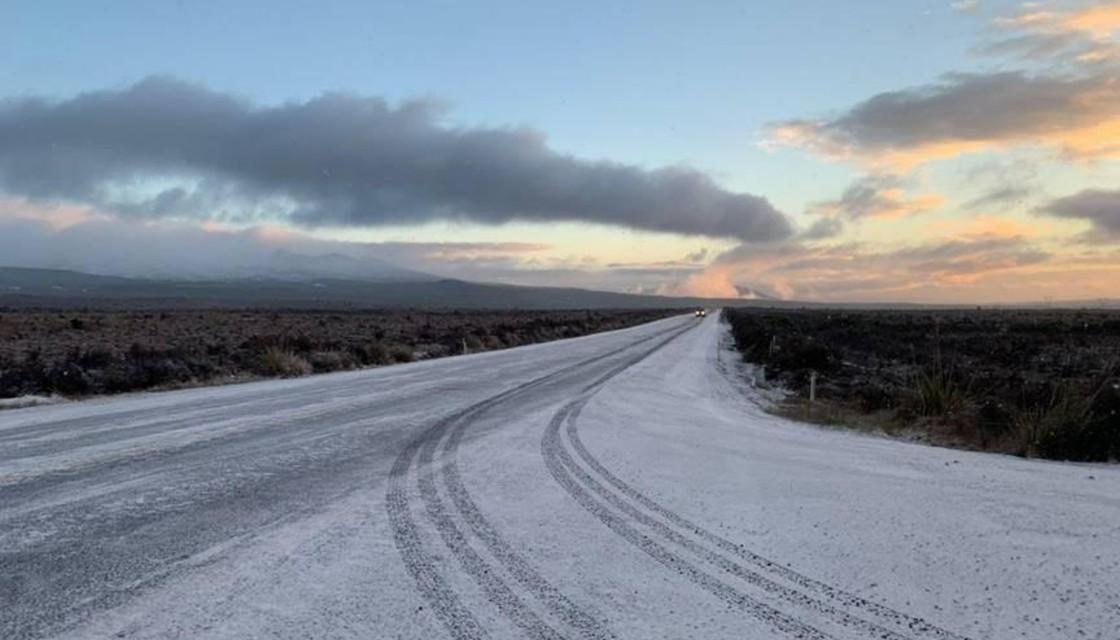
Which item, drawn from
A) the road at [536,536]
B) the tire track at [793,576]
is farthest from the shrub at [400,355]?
the tire track at [793,576]

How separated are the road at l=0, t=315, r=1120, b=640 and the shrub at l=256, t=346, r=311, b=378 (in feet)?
34.3

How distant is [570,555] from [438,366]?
17802 millimetres

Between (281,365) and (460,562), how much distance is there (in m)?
17.9

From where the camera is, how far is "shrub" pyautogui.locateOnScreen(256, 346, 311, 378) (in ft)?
67.8

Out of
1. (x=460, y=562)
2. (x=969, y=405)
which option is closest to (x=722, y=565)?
(x=460, y=562)

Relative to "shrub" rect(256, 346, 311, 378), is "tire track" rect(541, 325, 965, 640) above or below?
above

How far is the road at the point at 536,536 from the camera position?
3.81m

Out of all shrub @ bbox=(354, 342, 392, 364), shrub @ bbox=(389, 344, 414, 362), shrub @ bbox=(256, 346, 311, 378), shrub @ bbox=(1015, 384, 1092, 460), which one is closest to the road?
shrub @ bbox=(1015, 384, 1092, 460)

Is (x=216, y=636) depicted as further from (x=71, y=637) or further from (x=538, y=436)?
(x=538, y=436)

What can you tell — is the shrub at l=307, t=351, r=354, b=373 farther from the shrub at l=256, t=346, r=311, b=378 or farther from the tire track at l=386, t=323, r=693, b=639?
the tire track at l=386, t=323, r=693, b=639

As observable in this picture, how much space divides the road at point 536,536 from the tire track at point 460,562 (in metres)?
0.02

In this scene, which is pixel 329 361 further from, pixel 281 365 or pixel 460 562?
pixel 460 562

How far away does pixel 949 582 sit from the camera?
4324 mm

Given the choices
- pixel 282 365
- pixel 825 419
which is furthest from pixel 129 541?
pixel 282 365
